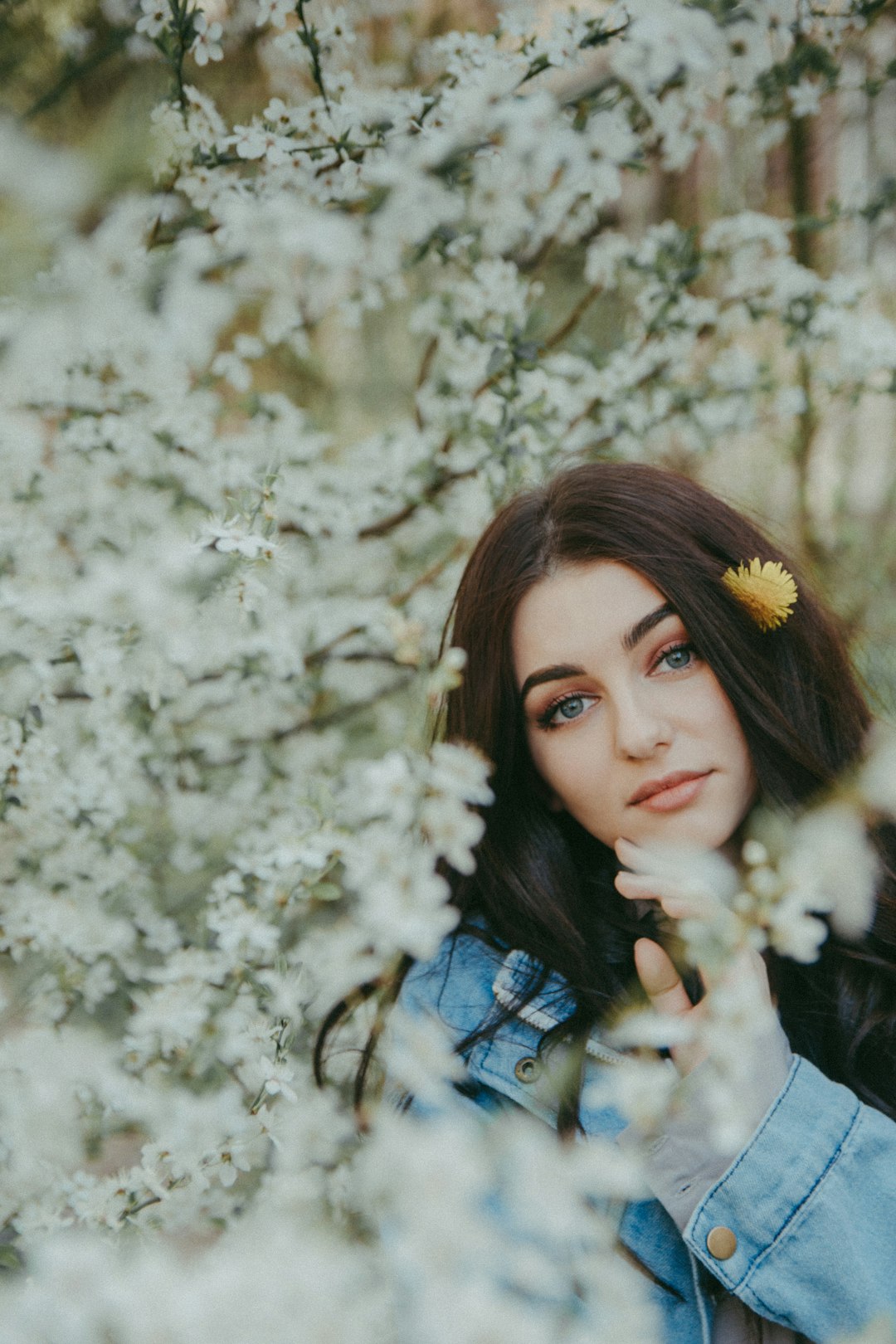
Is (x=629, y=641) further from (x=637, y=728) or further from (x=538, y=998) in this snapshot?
(x=538, y=998)

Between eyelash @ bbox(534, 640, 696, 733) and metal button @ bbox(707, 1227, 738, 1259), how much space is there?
64cm

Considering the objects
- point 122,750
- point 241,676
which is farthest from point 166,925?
point 241,676

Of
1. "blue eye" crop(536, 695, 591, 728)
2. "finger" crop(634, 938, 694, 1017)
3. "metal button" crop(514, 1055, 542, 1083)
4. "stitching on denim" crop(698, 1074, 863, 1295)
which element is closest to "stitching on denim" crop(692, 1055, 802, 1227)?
"stitching on denim" crop(698, 1074, 863, 1295)

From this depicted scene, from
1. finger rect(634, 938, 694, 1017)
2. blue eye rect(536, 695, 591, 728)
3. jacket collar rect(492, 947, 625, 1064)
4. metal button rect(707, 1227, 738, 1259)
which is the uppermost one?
blue eye rect(536, 695, 591, 728)

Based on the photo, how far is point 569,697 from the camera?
1.29 meters

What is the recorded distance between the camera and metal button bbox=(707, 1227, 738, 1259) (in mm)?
1057

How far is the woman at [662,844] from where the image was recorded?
3.48ft

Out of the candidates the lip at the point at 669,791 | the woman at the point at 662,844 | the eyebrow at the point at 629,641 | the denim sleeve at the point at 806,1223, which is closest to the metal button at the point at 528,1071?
the woman at the point at 662,844

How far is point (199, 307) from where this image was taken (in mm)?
967

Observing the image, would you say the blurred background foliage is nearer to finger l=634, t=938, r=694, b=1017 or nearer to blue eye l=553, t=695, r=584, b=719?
blue eye l=553, t=695, r=584, b=719

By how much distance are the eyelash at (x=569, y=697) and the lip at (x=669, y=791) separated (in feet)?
0.47

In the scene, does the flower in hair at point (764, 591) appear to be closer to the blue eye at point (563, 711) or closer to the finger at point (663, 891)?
the blue eye at point (563, 711)

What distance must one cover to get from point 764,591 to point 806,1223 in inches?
31.0

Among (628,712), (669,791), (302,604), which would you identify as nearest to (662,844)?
(669,791)
